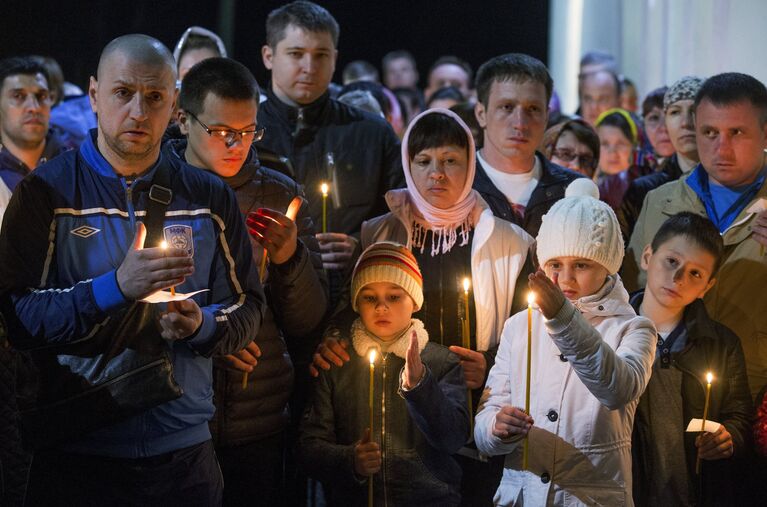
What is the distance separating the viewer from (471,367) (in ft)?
13.6

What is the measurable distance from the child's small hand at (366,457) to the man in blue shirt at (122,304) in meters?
0.71

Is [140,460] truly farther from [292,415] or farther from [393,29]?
[393,29]

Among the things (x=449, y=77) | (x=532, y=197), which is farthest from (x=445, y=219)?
(x=449, y=77)

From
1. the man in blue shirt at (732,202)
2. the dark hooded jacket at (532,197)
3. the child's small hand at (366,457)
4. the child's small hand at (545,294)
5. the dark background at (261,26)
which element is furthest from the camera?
the dark background at (261,26)

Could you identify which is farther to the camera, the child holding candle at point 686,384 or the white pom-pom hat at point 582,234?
the child holding candle at point 686,384

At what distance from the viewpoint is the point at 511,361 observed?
381cm

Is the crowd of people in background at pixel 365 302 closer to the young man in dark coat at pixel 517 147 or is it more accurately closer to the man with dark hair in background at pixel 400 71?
the young man in dark coat at pixel 517 147

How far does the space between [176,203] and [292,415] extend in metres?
1.64

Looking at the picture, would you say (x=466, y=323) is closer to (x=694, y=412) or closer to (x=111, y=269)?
(x=694, y=412)

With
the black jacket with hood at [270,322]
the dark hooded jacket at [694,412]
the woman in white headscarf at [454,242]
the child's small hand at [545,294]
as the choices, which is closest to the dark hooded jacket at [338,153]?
the woman in white headscarf at [454,242]

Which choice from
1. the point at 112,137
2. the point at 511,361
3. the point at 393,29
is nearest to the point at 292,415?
the point at 511,361

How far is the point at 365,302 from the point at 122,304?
144 cm

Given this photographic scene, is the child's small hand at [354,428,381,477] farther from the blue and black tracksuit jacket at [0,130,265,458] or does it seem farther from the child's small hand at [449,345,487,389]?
the blue and black tracksuit jacket at [0,130,265,458]

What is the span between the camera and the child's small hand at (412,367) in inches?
147
